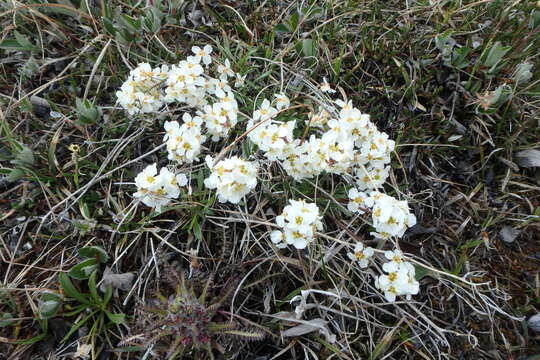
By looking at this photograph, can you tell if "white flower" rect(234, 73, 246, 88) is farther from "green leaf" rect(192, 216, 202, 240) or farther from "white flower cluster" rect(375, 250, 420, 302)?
"white flower cluster" rect(375, 250, 420, 302)

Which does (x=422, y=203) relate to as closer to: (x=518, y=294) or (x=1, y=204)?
(x=518, y=294)

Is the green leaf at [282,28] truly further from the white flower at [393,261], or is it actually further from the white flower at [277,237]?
the white flower at [393,261]

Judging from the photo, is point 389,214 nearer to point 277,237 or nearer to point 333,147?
point 333,147

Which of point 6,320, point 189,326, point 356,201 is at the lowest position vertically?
point 6,320

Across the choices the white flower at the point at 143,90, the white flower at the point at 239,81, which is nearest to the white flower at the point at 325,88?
the white flower at the point at 239,81

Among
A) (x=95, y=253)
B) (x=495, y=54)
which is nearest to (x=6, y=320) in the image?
(x=95, y=253)
